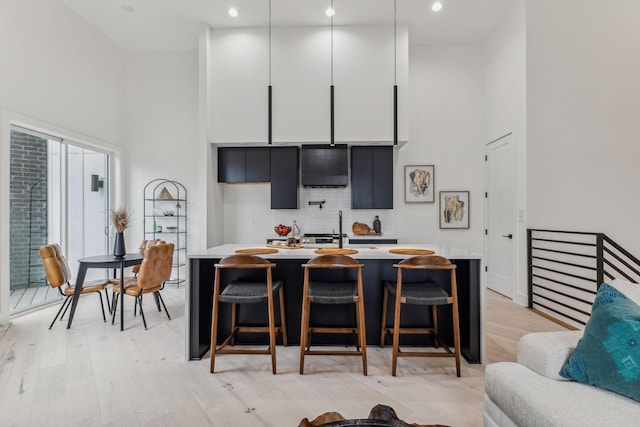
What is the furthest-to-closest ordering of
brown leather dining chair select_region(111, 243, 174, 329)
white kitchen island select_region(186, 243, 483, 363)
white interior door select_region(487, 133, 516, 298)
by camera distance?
white interior door select_region(487, 133, 516, 298) < brown leather dining chair select_region(111, 243, 174, 329) < white kitchen island select_region(186, 243, 483, 363)

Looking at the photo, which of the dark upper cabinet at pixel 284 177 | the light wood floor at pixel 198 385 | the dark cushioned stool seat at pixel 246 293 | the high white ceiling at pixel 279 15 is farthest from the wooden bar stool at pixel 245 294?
the high white ceiling at pixel 279 15

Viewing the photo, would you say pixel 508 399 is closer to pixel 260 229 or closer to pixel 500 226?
pixel 500 226

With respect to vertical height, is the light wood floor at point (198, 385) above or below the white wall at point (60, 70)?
below

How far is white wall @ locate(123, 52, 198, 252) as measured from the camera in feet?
18.8

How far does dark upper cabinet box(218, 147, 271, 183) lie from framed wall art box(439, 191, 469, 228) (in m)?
3.09

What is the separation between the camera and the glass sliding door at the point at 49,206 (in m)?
4.02

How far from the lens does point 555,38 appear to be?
3.75 meters

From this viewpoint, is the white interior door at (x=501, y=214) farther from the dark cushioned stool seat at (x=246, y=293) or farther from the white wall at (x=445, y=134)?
the dark cushioned stool seat at (x=246, y=293)

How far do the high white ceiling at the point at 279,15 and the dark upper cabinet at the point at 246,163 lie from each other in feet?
6.27

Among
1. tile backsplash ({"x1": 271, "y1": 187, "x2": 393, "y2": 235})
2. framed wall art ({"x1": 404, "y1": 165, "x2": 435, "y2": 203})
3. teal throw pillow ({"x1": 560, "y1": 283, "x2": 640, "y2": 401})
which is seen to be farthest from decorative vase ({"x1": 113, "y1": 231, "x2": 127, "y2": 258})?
framed wall art ({"x1": 404, "y1": 165, "x2": 435, "y2": 203})

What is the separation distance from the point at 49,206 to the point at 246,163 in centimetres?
283

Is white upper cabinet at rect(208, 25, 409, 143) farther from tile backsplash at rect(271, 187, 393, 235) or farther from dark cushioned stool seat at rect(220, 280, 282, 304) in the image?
dark cushioned stool seat at rect(220, 280, 282, 304)

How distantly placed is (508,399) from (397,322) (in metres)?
1.03

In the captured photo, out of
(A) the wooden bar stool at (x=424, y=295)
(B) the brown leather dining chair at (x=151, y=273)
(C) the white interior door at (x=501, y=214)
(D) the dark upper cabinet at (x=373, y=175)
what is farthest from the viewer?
(D) the dark upper cabinet at (x=373, y=175)
